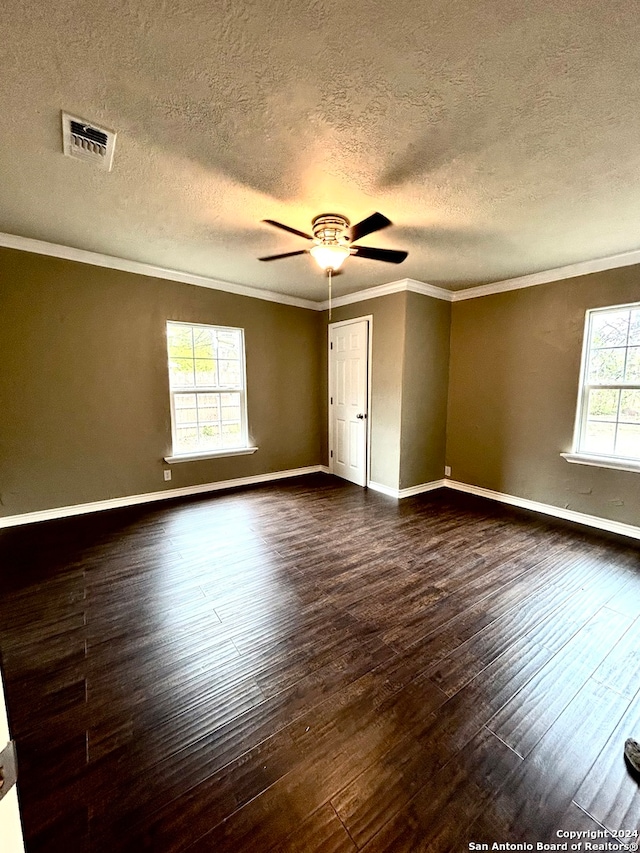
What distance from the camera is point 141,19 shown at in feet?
3.75

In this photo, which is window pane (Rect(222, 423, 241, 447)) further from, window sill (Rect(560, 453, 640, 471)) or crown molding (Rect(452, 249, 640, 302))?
window sill (Rect(560, 453, 640, 471))

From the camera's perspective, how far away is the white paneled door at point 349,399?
14.7 feet

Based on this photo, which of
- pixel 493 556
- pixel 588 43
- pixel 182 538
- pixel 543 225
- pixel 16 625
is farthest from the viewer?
pixel 182 538

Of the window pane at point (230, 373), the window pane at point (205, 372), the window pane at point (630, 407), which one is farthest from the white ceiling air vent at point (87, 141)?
the window pane at point (630, 407)

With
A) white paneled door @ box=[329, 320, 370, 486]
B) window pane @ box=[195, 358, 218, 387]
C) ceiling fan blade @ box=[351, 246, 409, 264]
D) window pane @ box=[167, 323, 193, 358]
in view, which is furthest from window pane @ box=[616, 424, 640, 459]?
window pane @ box=[167, 323, 193, 358]

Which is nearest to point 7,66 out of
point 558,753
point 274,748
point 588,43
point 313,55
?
point 313,55

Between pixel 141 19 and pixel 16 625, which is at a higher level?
pixel 141 19

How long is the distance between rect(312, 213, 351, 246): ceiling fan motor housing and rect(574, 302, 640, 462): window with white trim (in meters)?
2.62

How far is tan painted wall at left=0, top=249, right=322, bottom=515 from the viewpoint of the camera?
311 cm

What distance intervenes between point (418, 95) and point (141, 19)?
3.39ft

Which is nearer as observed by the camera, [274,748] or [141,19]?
[141,19]

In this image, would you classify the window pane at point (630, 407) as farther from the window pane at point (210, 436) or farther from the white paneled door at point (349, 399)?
the window pane at point (210, 436)

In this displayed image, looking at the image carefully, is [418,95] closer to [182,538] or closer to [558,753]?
[558,753]

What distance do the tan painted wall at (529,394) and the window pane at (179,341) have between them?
327cm
